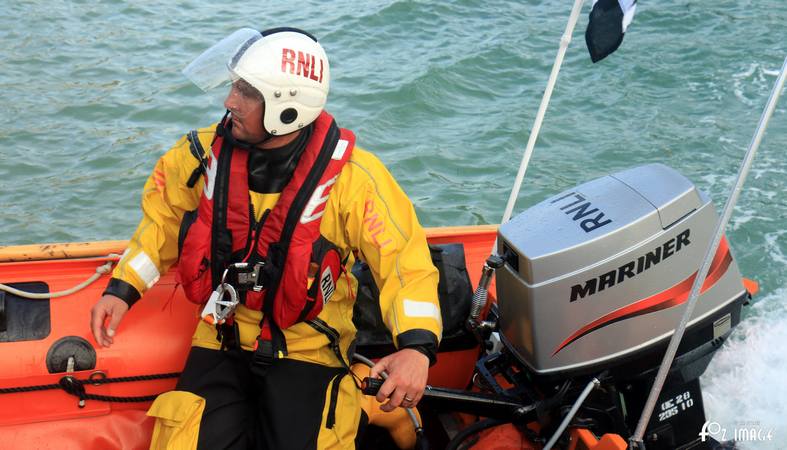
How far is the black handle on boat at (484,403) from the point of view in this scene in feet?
8.30

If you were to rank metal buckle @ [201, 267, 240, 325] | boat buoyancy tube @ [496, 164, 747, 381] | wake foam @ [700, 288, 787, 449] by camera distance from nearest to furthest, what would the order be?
metal buckle @ [201, 267, 240, 325]
boat buoyancy tube @ [496, 164, 747, 381]
wake foam @ [700, 288, 787, 449]

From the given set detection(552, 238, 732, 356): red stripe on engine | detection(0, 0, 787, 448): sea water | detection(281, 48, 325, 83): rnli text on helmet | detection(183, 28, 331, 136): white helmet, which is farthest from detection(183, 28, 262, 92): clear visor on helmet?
detection(0, 0, 787, 448): sea water

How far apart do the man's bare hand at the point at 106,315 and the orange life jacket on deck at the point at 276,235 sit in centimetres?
23

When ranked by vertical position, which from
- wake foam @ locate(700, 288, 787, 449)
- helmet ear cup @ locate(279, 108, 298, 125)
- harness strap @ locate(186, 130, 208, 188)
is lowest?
wake foam @ locate(700, 288, 787, 449)

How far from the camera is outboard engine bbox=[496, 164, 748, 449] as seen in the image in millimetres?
2396

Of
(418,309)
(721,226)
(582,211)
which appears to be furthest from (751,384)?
(418,309)

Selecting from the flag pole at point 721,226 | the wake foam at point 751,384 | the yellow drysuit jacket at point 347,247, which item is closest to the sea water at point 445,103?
the wake foam at point 751,384

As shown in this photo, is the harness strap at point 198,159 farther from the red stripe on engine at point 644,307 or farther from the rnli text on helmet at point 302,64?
the red stripe on engine at point 644,307

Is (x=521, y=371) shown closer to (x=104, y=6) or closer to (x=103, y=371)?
(x=103, y=371)

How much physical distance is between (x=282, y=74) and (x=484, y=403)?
3.68ft

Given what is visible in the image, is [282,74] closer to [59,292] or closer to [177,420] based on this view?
[177,420]

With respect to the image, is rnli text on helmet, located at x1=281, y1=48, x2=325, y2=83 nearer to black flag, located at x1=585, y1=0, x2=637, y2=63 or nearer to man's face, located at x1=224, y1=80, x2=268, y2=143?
man's face, located at x1=224, y1=80, x2=268, y2=143

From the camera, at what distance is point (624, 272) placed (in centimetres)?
240

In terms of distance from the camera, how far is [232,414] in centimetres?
Answer: 230
